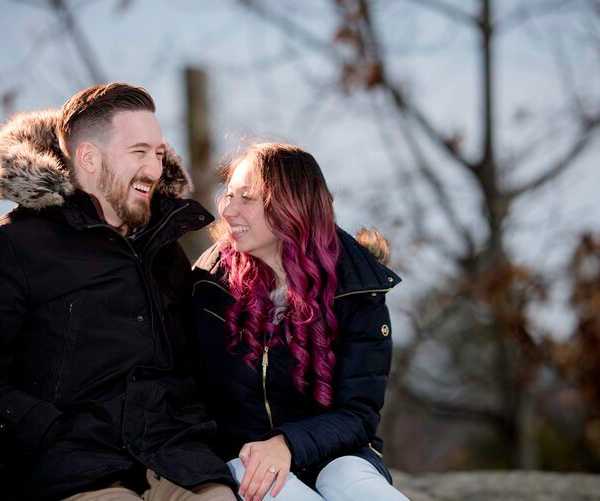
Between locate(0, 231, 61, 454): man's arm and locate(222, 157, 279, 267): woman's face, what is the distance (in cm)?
75

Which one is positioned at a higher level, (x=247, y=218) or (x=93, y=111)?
(x=93, y=111)

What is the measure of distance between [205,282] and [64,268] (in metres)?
0.56

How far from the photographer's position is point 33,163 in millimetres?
2645

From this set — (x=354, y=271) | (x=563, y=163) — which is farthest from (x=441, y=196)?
(x=354, y=271)

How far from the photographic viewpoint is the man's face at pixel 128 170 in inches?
109

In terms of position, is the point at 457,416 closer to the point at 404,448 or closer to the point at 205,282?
the point at 404,448

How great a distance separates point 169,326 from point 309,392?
51 centimetres

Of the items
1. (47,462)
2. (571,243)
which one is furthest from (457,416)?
(47,462)

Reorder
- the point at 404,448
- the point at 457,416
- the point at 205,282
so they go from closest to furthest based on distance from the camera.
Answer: the point at 205,282 → the point at 457,416 → the point at 404,448

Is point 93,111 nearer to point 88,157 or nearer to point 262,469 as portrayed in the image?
point 88,157

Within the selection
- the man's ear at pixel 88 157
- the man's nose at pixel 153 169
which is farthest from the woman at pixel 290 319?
the man's ear at pixel 88 157

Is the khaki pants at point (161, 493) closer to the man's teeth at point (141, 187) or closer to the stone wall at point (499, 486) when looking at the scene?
the man's teeth at point (141, 187)

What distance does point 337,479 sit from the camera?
260 cm

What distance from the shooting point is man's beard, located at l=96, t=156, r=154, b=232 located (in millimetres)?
2771
